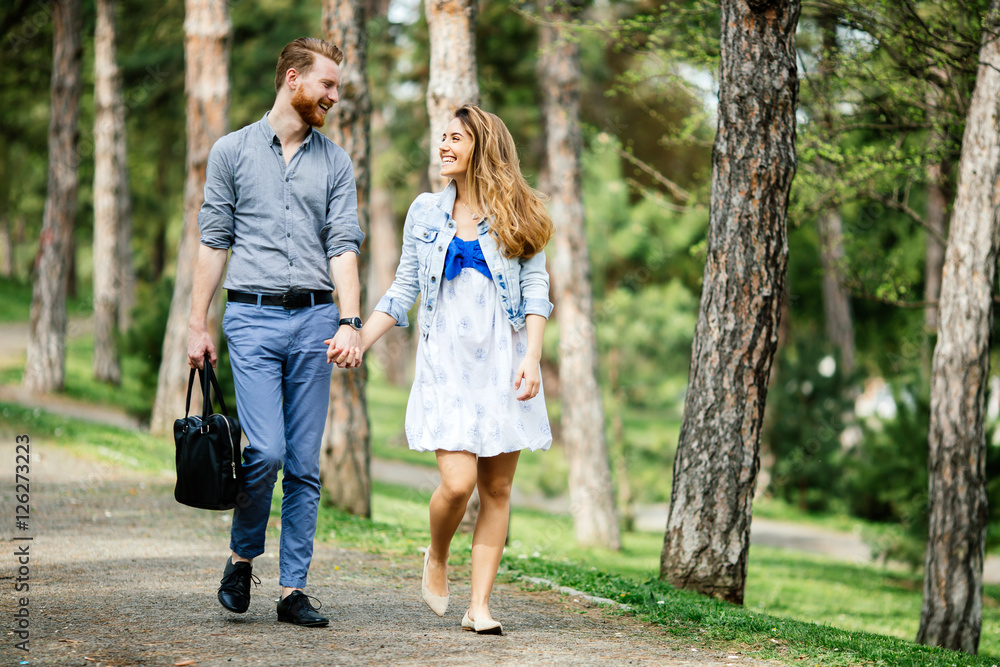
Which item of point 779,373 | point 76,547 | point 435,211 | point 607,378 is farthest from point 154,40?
point 435,211

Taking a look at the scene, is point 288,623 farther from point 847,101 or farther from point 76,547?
point 847,101

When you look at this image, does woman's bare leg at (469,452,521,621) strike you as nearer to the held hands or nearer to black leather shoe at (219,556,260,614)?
the held hands

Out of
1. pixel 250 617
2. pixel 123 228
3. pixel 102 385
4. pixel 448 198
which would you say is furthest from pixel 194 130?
pixel 250 617

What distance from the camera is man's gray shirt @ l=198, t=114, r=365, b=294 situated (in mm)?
3871

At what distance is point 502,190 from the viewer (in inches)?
154

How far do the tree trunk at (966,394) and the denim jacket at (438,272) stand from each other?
15.3 feet

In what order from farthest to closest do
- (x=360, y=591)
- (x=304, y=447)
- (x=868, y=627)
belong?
(x=868, y=627)
(x=360, y=591)
(x=304, y=447)

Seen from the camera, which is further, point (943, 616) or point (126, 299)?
point (126, 299)

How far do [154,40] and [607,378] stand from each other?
40.5 feet

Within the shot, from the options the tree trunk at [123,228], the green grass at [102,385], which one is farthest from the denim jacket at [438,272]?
the tree trunk at [123,228]

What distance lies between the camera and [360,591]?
15.9 ft

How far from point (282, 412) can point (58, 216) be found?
13.4 metres

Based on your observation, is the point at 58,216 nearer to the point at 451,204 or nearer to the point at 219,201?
the point at 219,201

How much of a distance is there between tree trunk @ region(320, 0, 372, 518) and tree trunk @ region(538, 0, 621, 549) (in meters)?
4.94
